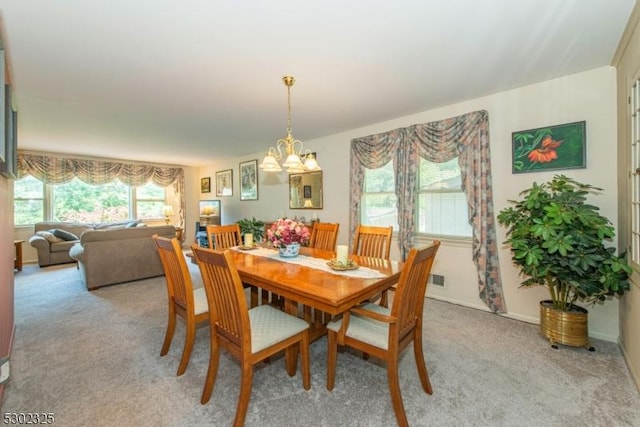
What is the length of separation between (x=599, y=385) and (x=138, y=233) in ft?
17.3

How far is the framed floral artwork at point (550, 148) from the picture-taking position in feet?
8.13

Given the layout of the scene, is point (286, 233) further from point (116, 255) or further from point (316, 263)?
point (116, 255)

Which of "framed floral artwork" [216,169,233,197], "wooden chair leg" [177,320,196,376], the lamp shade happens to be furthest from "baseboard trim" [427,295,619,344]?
the lamp shade

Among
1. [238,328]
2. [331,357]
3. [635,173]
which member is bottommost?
[331,357]

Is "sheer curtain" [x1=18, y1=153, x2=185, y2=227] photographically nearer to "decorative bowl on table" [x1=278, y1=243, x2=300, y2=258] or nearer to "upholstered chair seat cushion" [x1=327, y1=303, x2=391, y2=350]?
"decorative bowl on table" [x1=278, y1=243, x2=300, y2=258]

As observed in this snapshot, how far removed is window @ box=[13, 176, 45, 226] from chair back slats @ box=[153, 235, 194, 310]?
6.06 meters

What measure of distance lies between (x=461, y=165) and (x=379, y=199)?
1.21 metres

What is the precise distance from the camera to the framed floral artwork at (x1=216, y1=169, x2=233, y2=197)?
678 centimetres

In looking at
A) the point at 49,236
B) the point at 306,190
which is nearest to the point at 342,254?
the point at 306,190

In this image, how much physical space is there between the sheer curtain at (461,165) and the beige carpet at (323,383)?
626 millimetres

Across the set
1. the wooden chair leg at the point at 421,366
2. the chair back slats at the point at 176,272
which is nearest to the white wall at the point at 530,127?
the wooden chair leg at the point at 421,366

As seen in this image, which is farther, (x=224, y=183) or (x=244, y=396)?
(x=224, y=183)

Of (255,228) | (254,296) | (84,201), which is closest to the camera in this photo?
(254,296)

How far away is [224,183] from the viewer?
22.8 feet
